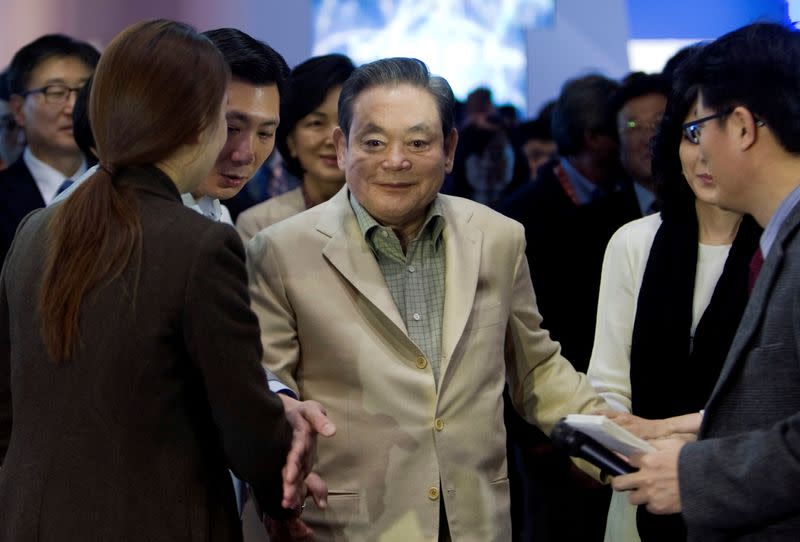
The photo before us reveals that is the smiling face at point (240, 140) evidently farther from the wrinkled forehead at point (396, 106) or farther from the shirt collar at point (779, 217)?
the shirt collar at point (779, 217)

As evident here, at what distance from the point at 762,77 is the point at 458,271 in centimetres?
81

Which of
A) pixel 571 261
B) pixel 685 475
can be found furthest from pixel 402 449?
pixel 571 261

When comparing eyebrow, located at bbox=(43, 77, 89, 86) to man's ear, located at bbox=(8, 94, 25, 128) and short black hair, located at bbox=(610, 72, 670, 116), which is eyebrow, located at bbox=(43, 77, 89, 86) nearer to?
man's ear, located at bbox=(8, 94, 25, 128)

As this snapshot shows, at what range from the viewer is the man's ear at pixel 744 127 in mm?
→ 2246

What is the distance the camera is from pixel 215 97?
211cm

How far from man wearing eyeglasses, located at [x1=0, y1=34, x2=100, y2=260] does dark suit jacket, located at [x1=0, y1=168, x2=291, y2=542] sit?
2.24m

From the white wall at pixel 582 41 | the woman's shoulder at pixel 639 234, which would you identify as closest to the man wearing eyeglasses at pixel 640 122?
the woman's shoulder at pixel 639 234

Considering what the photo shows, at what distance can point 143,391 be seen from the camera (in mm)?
2008

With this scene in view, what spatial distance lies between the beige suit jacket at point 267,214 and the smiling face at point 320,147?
0.08 meters

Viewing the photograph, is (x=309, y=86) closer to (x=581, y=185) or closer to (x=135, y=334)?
(x=581, y=185)

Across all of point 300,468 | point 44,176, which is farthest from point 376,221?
point 44,176

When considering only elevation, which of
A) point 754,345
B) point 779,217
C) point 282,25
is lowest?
point 754,345

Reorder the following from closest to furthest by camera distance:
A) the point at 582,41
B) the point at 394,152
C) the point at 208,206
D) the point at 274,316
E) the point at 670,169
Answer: the point at 274,316 < the point at 394,152 < the point at 208,206 < the point at 670,169 < the point at 582,41

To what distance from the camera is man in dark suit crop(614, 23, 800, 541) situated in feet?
6.73
